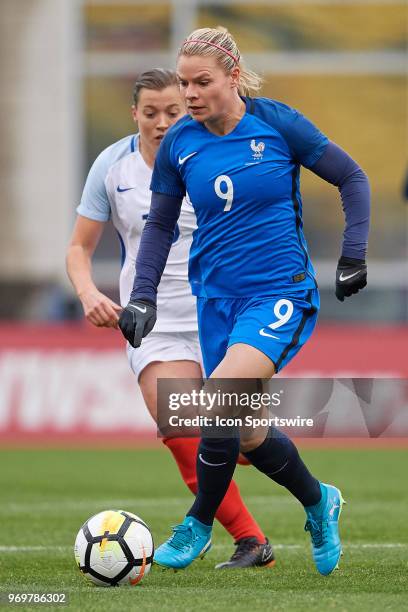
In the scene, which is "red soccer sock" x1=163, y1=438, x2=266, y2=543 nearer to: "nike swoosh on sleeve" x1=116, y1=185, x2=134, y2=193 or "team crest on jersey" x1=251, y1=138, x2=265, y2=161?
"nike swoosh on sleeve" x1=116, y1=185, x2=134, y2=193

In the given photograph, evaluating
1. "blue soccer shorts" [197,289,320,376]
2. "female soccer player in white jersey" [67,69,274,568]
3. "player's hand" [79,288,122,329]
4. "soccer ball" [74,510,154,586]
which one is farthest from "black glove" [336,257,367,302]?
"soccer ball" [74,510,154,586]

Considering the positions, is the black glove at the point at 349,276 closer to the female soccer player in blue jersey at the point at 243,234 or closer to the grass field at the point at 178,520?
the female soccer player in blue jersey at the point at 243,234

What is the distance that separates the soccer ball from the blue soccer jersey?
1057mm

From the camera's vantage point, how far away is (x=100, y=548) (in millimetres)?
5621

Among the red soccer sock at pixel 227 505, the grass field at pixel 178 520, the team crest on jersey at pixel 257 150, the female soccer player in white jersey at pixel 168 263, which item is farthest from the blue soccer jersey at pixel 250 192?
the grass field at pixel 178 520

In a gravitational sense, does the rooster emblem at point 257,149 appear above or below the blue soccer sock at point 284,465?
above

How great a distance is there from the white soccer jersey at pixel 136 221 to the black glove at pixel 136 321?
0.95 meters

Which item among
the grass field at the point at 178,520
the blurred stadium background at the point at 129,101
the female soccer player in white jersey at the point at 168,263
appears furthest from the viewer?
the blurred stadium background at the point at 129,101

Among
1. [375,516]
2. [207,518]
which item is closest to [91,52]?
[375,516]

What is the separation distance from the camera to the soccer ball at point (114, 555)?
560 cm

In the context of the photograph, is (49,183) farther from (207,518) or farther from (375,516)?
(207,518)

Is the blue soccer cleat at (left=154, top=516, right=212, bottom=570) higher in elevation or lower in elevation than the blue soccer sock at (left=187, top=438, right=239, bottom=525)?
lower

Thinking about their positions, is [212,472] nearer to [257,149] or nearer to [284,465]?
[284,465]

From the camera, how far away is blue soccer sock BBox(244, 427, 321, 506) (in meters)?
5.77
